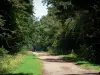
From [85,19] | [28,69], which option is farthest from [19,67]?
[85,19]

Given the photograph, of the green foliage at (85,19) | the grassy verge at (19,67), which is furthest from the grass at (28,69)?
the green foliage at (85,19)

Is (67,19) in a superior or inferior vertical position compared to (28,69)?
superior

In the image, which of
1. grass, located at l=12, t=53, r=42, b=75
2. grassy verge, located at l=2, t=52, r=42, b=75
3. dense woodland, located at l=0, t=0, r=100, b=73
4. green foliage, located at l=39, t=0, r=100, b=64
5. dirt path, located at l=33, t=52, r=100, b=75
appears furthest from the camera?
dense woodland, located at l=0, t=0, r=100, b=73

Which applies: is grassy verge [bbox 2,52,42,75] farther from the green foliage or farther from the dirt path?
the green foliage

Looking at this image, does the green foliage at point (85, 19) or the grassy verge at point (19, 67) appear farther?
the green foliage at point (85, 19)

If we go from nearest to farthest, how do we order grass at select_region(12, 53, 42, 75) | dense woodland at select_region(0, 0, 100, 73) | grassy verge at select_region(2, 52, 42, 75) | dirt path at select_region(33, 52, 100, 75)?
grassy verge at select_region(2, 52, 42, 75)
grass at select_region(12, 53, 42, 75)
dirt path at select_region(33, 52, 100, 75)
dense woodland at select_region(0, 0, 100, 73)

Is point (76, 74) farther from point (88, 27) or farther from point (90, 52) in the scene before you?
point (90, 52)

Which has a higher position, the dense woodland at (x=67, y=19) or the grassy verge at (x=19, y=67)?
the dense woodland at (x=67, y=19)

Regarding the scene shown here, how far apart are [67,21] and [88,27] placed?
1517cm

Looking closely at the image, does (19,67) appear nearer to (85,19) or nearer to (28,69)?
(28,69)

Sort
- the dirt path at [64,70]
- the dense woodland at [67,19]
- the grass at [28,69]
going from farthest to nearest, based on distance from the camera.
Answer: the dense woodland at [67,19], the dirt path at [64,70], the grass at [28,69]

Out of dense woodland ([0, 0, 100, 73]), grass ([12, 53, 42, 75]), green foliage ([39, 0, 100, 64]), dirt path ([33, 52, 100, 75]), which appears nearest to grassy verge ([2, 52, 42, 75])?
grass ([12, 53, 42, 75])

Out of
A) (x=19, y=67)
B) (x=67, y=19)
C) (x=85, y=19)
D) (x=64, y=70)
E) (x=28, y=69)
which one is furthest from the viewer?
(x=67, y=19)

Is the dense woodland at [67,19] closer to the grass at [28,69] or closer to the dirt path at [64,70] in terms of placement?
the grass at [28,69]
